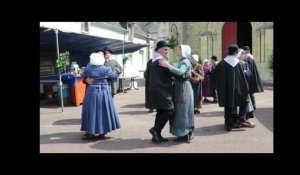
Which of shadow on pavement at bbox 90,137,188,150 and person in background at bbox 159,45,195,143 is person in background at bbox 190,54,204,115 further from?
shadow on pavement at bbox 90,137,188,150

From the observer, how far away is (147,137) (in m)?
7.41

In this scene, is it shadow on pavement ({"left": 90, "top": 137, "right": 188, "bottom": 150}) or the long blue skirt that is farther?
the long blue skirt

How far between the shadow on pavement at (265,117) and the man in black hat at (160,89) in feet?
8.80

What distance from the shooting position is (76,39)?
573 inches

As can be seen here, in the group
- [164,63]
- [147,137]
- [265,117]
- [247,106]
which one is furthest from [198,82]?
[164,63]

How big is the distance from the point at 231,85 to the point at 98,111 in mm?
2836

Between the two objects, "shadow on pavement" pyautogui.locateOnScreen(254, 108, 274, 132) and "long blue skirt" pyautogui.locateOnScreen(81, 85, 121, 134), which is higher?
"long blue skirt" pyautogui.locateOnScreen(81, 85, 121, 134)

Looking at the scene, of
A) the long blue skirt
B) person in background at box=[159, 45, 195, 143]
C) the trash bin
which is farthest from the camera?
the trash bin

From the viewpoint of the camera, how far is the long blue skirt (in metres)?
7.04

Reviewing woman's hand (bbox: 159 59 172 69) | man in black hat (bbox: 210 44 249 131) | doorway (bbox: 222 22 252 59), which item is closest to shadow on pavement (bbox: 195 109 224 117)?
man in black hat (bbox: 210 44 249 131)

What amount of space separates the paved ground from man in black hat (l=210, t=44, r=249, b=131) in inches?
19.8

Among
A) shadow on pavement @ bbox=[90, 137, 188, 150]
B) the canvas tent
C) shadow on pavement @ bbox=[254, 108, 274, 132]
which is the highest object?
the canvas tent

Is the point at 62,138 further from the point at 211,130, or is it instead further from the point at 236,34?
the point at 236,34

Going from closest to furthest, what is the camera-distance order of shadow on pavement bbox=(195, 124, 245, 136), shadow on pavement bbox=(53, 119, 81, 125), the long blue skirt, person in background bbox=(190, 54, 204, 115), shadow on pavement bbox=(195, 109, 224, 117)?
the long blue skirt
shadow on pavement bbox=(195, 124, 245, 136)
shadow on pavement bbox=(53, 119, 81, 125)
person in background bbox=(190, 54, 204, 115)
shadow on pavement bbox=(195, 109, 224, 117)
